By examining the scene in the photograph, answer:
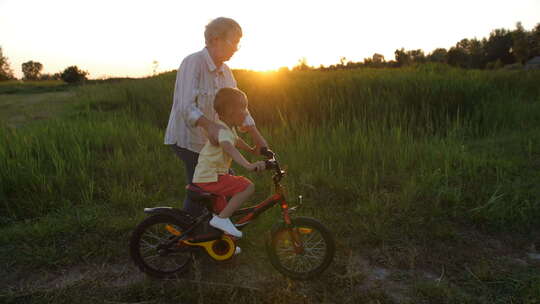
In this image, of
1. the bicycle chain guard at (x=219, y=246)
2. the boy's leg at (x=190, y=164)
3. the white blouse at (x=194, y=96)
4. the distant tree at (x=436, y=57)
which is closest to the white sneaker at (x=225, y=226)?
the bicycle chain guard at (x=219, y=246)

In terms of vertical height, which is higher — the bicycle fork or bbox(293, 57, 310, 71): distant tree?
bbox(293, 57, 310, 71): distant tree

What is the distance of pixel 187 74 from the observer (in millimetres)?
2533

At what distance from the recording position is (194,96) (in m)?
2.49

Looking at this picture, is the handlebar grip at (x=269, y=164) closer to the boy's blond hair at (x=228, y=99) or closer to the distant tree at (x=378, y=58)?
the boy's blond hair at (x=228, y=99)

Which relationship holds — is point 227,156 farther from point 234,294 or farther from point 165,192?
point 165,192

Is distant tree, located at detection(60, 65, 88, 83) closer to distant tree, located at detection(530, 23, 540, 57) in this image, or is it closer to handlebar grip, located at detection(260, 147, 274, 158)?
handlebar grip, located at detection(260, 147, 274, 158)

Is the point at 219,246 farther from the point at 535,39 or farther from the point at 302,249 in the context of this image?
the point at 535,39

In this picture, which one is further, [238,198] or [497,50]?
[497,50]

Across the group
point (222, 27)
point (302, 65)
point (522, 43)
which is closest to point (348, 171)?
point (222, 27)

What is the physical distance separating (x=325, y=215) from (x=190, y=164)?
147 cm

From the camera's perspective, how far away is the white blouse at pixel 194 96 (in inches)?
97.7

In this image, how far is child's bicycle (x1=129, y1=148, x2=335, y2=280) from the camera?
99.6 inches

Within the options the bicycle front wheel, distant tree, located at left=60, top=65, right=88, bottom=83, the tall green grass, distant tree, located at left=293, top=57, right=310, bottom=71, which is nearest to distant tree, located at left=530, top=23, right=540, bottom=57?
distant tree, located at left=293, top=57, right=310, bottom=71

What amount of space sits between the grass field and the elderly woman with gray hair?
0.88 meters
